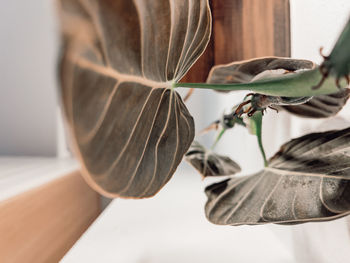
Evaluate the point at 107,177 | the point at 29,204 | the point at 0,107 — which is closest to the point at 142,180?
the point at 107,177

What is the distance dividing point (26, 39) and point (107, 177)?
171 centimetres

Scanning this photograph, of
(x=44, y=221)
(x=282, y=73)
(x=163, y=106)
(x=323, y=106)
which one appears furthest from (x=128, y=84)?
(x=44, y=221)

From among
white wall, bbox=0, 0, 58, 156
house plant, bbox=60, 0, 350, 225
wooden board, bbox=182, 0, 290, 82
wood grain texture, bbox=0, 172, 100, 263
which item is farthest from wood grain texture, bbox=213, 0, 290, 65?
white wall, bbox=0, 0, 58, 156

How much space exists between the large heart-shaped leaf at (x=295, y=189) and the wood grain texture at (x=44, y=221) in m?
0.44

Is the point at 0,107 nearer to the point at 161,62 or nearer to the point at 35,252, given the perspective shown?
the point at 35,252

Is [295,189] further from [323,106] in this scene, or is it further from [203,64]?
[203,64]

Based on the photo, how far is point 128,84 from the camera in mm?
194

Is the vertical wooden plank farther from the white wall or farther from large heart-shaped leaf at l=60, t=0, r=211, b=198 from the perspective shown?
the white wall

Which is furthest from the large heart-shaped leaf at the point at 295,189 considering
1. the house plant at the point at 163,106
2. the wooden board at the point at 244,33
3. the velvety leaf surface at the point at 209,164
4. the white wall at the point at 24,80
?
the white wall at the point at 24,80

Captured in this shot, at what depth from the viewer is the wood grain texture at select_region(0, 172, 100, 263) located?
56 cm

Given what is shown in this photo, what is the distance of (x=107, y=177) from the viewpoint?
0.18 meters

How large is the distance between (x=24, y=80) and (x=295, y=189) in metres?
1.66

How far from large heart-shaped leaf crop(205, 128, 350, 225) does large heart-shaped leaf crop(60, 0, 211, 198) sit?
0.37 ft

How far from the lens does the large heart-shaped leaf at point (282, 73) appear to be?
328 mm
